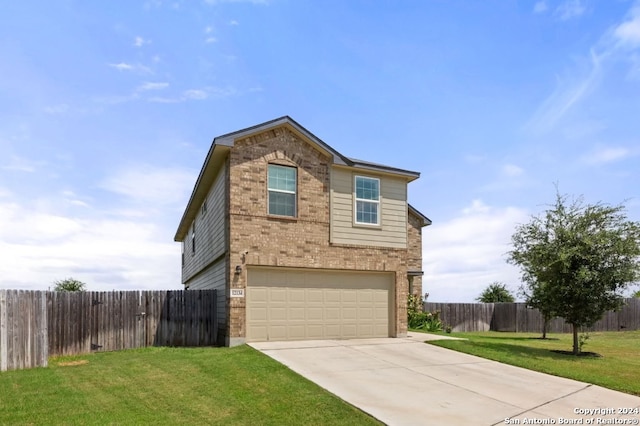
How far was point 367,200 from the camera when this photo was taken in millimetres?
17469

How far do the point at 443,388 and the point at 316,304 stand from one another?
684 cm

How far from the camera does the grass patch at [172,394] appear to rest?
772 centimetres

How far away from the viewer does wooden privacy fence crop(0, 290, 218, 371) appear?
40.5 ft

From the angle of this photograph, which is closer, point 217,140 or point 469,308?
point 217,140

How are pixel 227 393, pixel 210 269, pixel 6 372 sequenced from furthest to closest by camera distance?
pixel 210 269
pixel 6 372
pixel 227 393

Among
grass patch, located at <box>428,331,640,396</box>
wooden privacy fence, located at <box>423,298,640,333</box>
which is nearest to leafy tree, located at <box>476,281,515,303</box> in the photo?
wooden privacy fence, located at <box>423,298,640,333</box>

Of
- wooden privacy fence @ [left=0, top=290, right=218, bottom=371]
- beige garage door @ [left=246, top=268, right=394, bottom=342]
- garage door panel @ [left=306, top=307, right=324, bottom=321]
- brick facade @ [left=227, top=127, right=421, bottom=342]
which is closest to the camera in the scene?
wooden privacy fence @ [left=0, top=290, right=218, bottom=371]

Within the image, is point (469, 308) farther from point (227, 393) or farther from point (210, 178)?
point (227, 393)

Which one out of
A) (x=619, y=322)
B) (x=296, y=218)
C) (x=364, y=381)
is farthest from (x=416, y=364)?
(x=619, y=322)

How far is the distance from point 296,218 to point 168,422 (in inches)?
358

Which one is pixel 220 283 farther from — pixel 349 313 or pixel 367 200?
pixel 367 200

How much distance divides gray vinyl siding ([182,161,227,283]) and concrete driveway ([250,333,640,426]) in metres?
4.01

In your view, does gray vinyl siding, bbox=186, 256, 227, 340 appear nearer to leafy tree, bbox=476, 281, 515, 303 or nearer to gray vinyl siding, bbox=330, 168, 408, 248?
gray vinyl siding, bbox=330, 168, 408, 248

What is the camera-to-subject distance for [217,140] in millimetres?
14742
